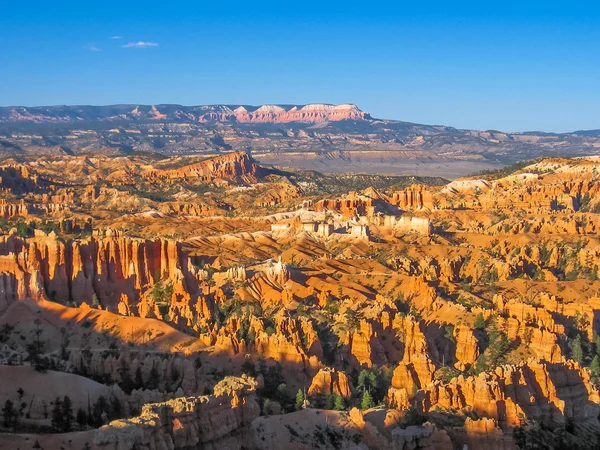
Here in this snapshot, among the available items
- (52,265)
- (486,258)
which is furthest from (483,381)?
(486,258)

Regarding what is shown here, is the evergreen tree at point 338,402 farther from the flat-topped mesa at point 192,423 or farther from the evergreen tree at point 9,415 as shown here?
the evergreen tree at point 9,415

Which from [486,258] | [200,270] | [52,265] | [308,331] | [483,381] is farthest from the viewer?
[486,258]

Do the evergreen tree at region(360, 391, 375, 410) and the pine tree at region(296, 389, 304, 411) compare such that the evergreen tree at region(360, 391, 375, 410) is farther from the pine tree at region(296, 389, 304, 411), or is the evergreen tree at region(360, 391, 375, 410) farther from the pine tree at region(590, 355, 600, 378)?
the pine tree at region(590, 355, 600, 378)

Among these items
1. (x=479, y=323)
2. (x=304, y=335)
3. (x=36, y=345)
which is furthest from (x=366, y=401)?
(x=36, y=345)

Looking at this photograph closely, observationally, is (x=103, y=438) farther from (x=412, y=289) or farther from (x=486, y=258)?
(x=486, y=258)

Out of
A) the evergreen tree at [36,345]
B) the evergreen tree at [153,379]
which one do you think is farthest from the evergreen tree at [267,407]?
the evergreen tree at [36,345]

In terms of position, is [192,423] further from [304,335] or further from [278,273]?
[278,273]

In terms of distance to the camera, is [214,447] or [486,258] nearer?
[214,447]
